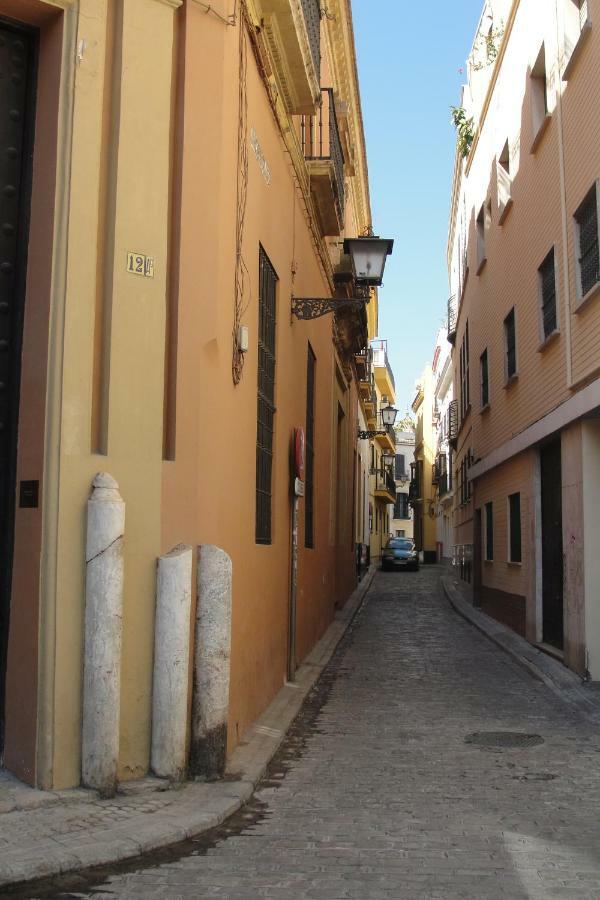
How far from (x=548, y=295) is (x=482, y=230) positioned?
769 cm

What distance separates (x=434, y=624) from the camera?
1819cm

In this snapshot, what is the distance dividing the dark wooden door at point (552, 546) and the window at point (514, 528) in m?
2.02

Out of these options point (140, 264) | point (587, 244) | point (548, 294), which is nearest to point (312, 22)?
point (587, 244)

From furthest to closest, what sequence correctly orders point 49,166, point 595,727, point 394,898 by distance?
1. point 595,727
2. point 49,166
3. point 394,898

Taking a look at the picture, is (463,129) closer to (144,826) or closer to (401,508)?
(144,826)

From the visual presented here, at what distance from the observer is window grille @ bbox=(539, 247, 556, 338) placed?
507 inches

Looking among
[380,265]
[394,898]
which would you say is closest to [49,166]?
[394,898]

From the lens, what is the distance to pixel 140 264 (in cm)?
614

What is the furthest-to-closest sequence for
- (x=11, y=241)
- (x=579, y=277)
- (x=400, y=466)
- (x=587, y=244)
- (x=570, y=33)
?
(x=400, y=466), (x=570, y=33), (x=579, y=277), (x=587, y=244), (x=11, y=241)

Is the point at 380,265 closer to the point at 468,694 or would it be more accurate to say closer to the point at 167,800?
the point at 468,694

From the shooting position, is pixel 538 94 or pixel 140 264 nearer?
pixel 140 264

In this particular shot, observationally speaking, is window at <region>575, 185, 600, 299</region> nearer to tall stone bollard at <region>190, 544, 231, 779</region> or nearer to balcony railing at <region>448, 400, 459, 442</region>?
tall stone bollard at <region>190, 544, 231, 779</region>

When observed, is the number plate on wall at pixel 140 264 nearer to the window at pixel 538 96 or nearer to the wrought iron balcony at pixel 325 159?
the wrought iron balcony at pixel 325 159

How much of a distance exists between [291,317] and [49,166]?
503 cm
